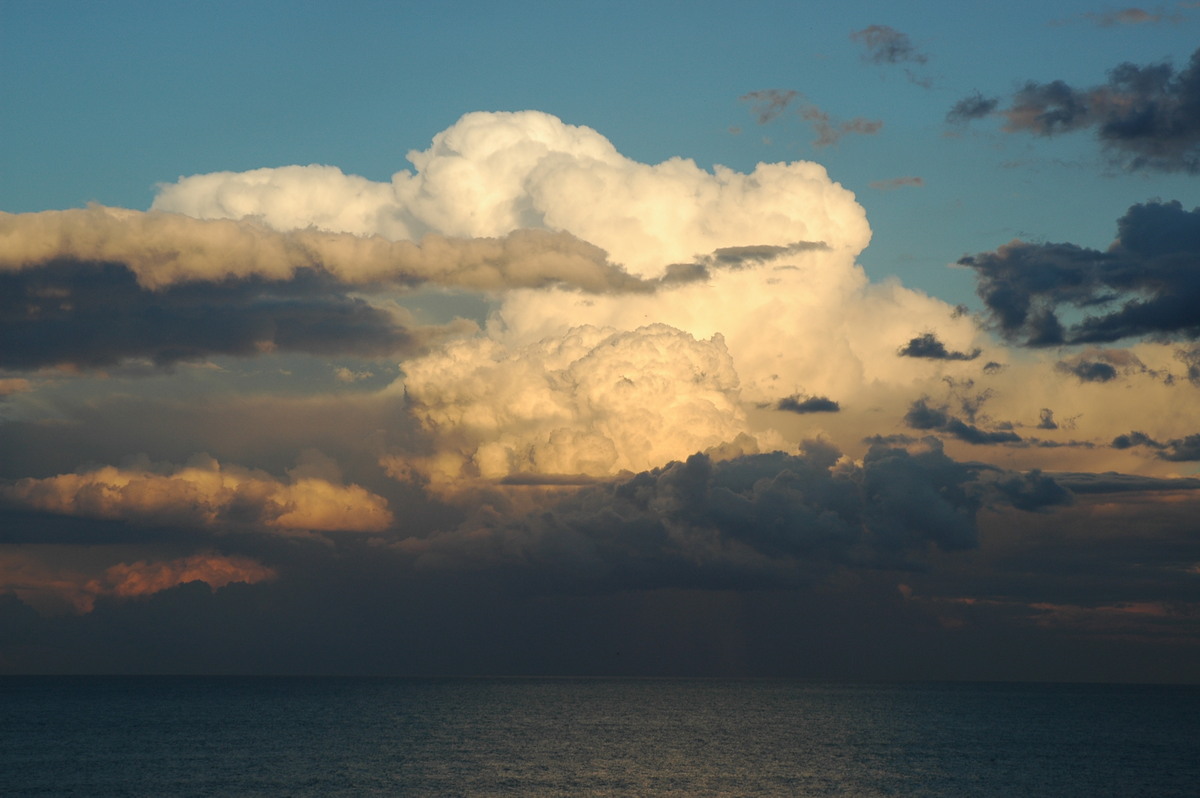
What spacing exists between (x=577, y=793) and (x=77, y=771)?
67.1 meters

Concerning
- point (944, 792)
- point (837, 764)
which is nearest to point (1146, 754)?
point (837, 764)

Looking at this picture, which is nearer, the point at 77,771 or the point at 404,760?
the point at 77,771

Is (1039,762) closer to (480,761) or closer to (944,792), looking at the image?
(944,792)

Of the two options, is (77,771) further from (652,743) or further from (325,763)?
(652,743)

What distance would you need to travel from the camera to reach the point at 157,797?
4702 inches

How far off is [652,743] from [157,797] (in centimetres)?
9338

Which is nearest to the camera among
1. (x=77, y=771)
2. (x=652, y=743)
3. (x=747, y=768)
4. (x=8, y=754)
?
(x=77, y=771)

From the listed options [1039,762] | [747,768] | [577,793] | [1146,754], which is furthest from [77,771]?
[1146,754]

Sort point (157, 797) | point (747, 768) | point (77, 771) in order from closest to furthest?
1. point (157, 797)
2. point (77, 771)
3. point (747, 768)

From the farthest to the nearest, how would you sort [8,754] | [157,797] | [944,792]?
[8,754]
[944,792]
[157,797]

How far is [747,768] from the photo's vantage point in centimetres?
15175

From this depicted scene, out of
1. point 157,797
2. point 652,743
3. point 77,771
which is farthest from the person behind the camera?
point 652,743

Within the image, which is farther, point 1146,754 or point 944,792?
point 1146,754

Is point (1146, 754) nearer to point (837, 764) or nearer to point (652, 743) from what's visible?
point (837, 764)
